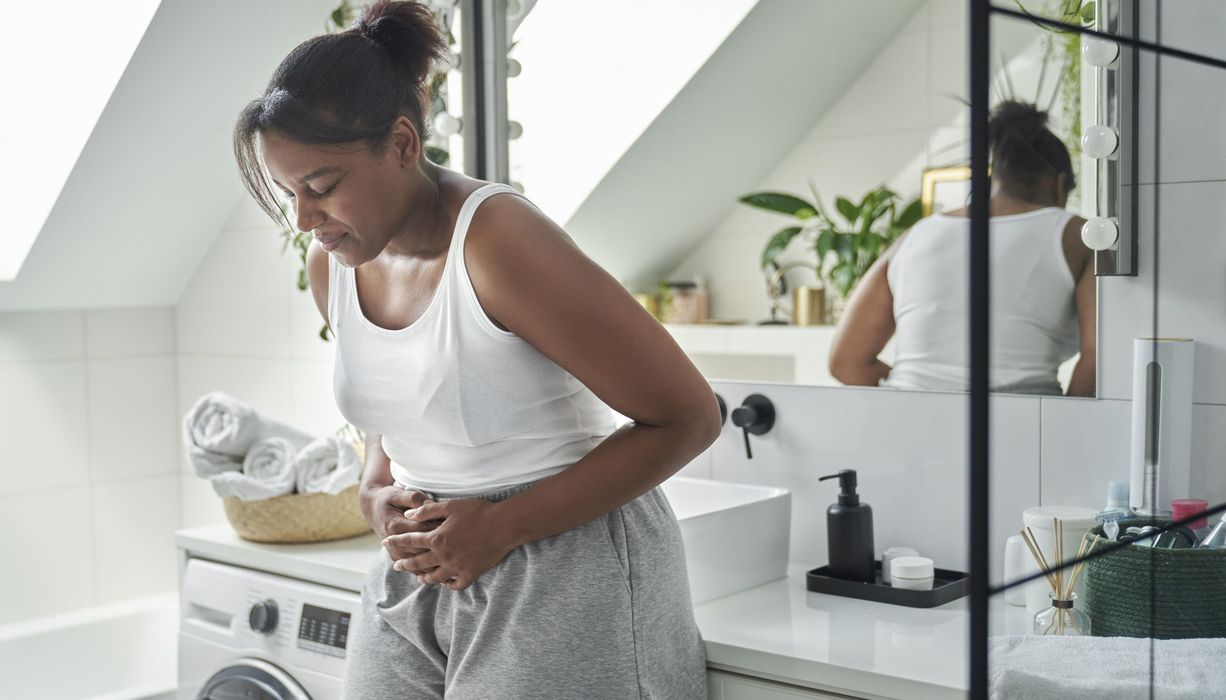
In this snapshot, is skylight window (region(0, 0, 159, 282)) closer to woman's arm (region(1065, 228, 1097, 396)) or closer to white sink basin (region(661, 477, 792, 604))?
white sink basin (region(661, 477, 792, 604))

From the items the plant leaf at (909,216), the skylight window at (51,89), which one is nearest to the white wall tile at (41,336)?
the skylight window at (51,89)

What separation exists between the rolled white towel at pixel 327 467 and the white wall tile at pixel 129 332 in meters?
1.04

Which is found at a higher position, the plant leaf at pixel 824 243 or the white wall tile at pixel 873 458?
the plant leaf at pixel 824 243

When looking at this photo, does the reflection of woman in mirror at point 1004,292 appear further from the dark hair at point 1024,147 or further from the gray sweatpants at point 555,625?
the gray sweatpants at point 555,625

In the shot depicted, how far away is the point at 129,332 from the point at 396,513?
1733 millimetres

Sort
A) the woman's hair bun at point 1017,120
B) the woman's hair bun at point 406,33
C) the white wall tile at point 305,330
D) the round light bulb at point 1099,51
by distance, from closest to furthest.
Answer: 1. the woman's hair bun at point 1017,120
2. the round light bulb at point 1099,51
3. the woman's hair bun at point 406,33
4. the white wall tile at point 305,330

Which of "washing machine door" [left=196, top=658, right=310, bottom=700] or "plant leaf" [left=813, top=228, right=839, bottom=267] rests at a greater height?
"plant leaf" [left=813, top=228, right=839, bottom=267]

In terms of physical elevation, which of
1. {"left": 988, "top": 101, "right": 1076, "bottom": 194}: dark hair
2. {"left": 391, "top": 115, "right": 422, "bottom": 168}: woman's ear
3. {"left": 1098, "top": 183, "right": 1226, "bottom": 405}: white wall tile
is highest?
{"left": 391, "top": 115, "right": 422, "bottom": 168}: woman's ear

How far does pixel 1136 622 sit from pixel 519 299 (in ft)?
1.99

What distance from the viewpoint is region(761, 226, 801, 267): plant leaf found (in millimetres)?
1791

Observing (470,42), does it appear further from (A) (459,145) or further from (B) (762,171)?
(B) (762,171)

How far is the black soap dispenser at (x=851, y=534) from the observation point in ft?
5.16

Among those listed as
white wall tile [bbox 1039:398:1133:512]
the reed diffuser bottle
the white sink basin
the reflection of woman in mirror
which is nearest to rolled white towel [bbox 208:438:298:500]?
the white sink basin

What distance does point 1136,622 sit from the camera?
0.90 metres
